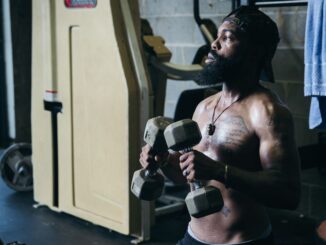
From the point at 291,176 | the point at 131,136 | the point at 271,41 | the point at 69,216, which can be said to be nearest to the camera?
the point at 291,176

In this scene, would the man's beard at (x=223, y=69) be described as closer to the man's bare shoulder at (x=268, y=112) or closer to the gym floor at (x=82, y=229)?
the man's bare shoulder at (x=268, y=112)

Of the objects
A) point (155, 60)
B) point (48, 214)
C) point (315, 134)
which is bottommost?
point (48, 214)

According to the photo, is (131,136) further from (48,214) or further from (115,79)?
(48,214)

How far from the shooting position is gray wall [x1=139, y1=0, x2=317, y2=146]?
357 centimetres

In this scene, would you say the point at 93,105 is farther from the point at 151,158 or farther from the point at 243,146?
the point at 243,146

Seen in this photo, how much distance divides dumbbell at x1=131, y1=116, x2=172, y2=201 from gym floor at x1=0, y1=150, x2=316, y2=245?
5.16 ft

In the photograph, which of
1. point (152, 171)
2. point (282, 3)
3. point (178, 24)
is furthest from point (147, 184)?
point (178, 24)

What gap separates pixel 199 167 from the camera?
142 cm

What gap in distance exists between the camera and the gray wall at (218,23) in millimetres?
3570

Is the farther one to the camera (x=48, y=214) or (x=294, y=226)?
(x=48, y=214)

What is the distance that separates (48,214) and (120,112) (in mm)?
1098

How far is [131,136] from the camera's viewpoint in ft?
10.2

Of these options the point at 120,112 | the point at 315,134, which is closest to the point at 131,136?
the point at 120,112

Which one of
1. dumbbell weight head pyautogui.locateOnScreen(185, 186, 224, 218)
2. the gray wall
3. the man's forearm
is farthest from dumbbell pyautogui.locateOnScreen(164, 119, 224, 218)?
the gray wall
